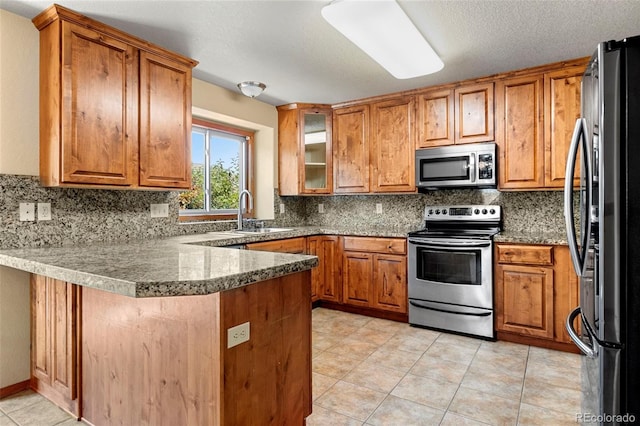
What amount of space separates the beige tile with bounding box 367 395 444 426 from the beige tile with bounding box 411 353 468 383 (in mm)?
405

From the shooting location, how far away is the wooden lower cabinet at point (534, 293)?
2.81 m

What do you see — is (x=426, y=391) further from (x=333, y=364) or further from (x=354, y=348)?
(x=354, y=348)

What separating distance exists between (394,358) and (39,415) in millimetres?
2209

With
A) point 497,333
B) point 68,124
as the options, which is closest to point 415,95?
point 497,333

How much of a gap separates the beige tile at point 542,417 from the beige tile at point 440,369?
1.44ft

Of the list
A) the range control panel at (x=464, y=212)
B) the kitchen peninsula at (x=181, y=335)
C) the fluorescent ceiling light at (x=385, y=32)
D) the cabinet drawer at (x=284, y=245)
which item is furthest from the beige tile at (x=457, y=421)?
the fluorescent ceiling light at (x=385, y=32)

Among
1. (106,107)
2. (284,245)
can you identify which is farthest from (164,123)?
(284,245)

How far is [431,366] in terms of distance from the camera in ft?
8.47

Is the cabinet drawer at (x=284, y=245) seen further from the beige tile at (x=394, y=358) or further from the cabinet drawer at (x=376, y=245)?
the beige tile at (x=394, y=358)

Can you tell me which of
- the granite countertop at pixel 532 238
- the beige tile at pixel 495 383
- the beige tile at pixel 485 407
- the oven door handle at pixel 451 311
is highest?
the granite countertop at pixel 532 238

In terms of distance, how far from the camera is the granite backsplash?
223 cm

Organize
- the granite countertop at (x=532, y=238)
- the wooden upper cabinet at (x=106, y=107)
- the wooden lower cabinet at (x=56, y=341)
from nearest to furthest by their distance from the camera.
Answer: the wooden lower cabinet at (x=56, y=341) < the wooden upper cabinet at (x=106, y=107) < the granite countertop at (x=532, y=238)

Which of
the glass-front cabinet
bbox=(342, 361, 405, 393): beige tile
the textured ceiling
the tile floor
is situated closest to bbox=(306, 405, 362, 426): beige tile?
the tile floor

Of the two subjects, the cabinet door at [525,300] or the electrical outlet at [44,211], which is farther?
the cabinet door at [525,300]
